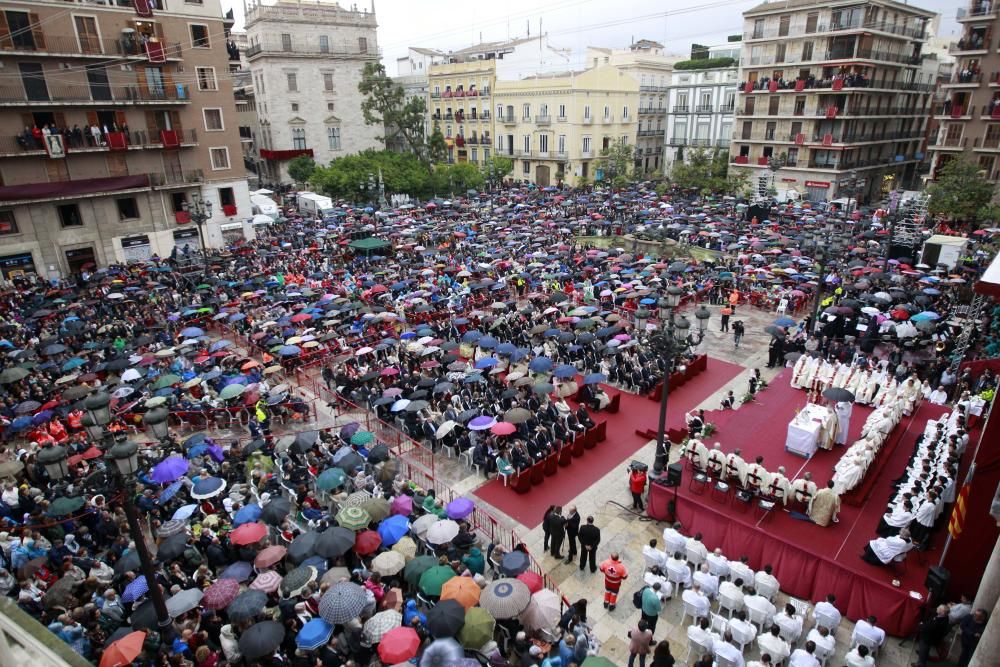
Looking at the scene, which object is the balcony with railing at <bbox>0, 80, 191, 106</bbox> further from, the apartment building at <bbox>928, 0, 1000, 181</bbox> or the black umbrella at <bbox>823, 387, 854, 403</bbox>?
the apartment building at <bbox>928, 0, 1000, 181</bbox>

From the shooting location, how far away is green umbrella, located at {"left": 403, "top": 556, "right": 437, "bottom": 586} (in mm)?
10627

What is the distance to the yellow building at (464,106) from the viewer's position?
65875 mm

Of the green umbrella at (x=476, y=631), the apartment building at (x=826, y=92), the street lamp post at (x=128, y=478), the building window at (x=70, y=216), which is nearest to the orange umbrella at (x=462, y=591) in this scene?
the green umbrella at (x=476, y=631)

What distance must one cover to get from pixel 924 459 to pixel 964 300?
667 inches

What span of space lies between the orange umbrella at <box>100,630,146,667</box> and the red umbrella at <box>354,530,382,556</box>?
3.73 meters

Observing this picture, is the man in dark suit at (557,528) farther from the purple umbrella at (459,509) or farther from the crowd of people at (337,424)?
the purple umbrella at (459,509)

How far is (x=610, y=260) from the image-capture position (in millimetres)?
33312

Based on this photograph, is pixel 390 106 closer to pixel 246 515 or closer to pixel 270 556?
pixel 246 515

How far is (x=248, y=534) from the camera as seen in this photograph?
11617 millimetres

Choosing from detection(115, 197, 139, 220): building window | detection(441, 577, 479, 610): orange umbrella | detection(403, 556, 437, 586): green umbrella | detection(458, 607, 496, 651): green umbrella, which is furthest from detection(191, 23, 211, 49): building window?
detection(458, 607, 496, 651): green umbrella

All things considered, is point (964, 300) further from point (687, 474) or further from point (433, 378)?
point (433, 378)

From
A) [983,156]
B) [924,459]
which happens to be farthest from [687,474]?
[983,156]

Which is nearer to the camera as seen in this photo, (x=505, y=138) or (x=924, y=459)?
(x=924, y=459)

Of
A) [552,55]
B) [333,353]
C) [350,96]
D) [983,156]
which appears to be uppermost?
[552,55]
